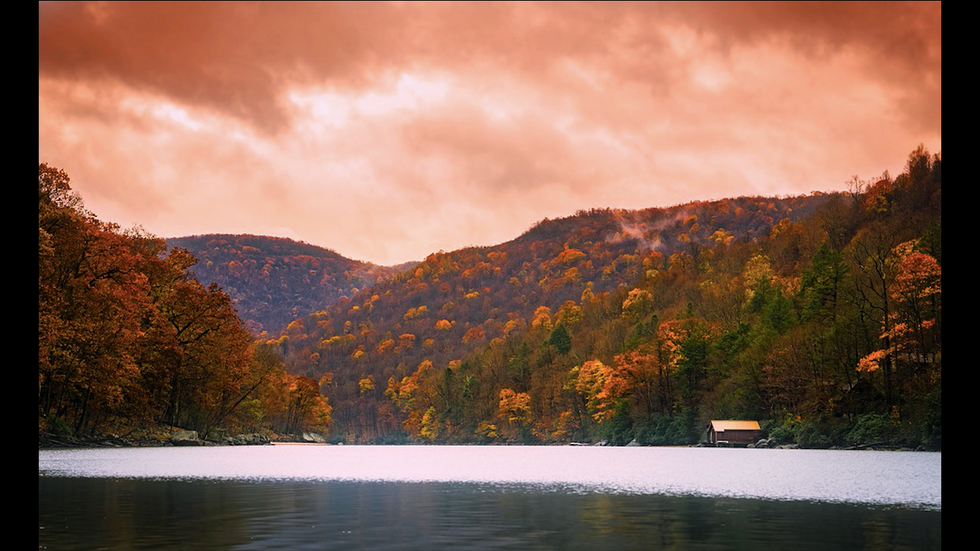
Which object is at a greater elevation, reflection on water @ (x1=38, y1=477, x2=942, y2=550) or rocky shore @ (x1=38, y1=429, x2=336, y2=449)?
reflection on water @ (x1=38, y1=477, x2=942, y2=550)

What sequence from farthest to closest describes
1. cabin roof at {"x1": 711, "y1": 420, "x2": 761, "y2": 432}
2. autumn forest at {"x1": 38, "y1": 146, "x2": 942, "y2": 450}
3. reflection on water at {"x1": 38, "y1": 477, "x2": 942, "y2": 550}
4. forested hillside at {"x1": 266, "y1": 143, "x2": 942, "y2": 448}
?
cabin roof at {"x1": 711, "y1": 420, "x2": 761, "y2": 432}
forested hillside at {"x1": 266, "y1": 143, "x2": 942, "y2": 448}
autumn forest at {"x1": 38, "y1": 146, "x2": 942, "y2": 450}
reflection on water at {"x1": 38, "y1": 477, "x2": 942, "y2": 550}

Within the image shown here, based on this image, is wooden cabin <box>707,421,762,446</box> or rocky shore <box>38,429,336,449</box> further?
wooden cabin <box>707,421,762,446</box>

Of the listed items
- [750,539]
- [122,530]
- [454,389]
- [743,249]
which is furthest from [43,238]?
[454,389]

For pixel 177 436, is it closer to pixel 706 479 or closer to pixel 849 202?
pixel 706 479

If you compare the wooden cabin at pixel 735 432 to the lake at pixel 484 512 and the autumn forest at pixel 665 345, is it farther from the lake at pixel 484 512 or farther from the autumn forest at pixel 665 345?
the lake at pixel 484 512

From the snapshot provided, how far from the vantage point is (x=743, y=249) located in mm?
150125

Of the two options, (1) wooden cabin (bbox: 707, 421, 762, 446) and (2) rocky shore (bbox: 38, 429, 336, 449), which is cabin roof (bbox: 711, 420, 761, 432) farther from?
(2) rocky shore (bbox: 38, 429, 336, 449)

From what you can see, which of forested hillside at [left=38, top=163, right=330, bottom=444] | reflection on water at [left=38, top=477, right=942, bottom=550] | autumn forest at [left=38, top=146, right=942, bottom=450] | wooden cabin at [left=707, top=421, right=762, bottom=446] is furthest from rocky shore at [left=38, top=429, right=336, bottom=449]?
wooden cabin at [left=707, top=421, right=762, bottom=446]

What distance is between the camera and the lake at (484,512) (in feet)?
57.6

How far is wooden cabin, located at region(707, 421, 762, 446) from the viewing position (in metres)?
92.8

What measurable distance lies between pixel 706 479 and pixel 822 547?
889 inches

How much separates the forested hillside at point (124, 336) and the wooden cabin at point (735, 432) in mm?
51694

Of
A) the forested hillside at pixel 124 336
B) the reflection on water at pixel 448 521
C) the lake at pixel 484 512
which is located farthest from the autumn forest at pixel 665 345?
the reflection on water at pixel 448 521

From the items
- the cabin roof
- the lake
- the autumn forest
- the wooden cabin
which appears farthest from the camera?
the cabin roof
